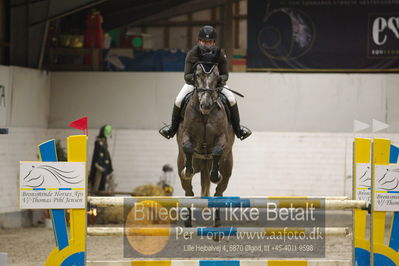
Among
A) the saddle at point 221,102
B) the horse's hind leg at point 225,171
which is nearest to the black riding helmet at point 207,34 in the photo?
the saddle at point 221,102

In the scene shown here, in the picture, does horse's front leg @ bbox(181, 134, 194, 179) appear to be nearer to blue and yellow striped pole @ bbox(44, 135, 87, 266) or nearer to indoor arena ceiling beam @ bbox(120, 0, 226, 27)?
blue and yellow striped pole @ bbox(44, 135, 87, 266)

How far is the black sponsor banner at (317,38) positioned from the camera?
37.1 feet

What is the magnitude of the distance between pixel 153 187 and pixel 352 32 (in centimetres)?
389

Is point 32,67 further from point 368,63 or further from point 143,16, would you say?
point 368,63

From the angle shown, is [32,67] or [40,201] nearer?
[40,201]

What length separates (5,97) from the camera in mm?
10391

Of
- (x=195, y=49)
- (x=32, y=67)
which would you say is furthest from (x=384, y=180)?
(x=32, y=67)

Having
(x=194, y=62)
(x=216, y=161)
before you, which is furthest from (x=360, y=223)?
(x=194, y=62)

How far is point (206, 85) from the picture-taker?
5816 mm

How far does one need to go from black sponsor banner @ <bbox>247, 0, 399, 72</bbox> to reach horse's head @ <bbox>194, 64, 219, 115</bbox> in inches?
223

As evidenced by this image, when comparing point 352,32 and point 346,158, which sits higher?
point 352,32

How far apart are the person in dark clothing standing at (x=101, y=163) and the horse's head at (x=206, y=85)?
5363mm

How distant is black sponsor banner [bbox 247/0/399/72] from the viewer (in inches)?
445

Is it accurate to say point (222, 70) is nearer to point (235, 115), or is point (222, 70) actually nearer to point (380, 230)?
point (235, 115)
